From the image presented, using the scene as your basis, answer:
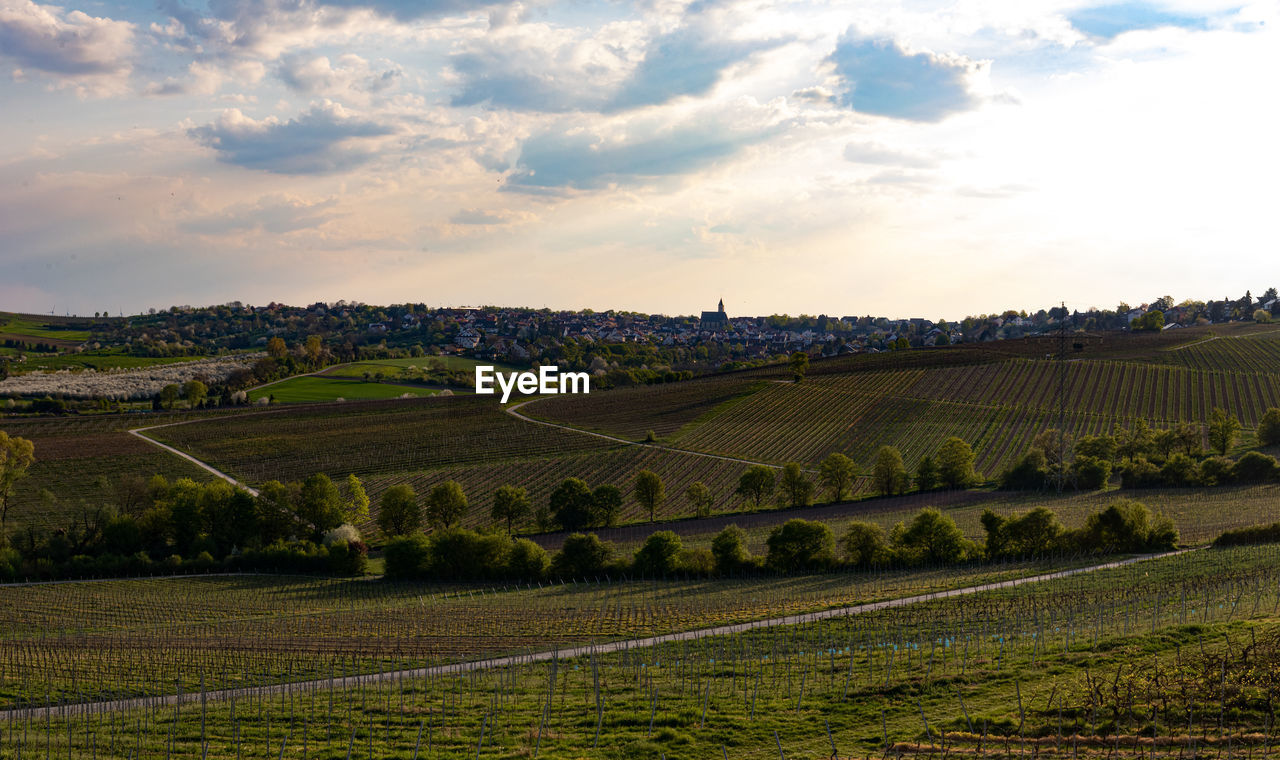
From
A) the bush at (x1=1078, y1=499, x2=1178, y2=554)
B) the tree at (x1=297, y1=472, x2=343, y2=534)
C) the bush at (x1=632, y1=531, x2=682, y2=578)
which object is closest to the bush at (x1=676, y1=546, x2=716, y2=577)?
the bush at (x1=632, y1=531, x2=682, y2=578)

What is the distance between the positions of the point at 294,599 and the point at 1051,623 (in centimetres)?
4645

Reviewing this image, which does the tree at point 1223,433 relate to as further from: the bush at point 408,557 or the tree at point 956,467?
the bush at point 408,557

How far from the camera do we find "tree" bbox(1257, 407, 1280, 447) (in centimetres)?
9394

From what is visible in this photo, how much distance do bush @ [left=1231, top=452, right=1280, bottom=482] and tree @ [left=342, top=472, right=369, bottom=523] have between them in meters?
80.3

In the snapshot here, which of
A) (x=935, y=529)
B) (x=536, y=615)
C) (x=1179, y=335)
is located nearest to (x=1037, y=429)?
(x=935, y=529)

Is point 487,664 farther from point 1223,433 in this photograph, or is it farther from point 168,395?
point 168,395

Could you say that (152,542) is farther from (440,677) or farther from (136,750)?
(136,750)

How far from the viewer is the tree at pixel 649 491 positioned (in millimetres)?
85000

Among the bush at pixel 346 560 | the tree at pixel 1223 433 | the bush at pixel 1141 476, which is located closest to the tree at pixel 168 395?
the bush at pixel 346 560

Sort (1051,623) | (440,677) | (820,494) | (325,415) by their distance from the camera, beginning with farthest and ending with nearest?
1. (325,415)
2. (820,494)
3. (1051,623)
4. (440,677)

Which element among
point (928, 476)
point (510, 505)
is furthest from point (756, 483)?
point (510, 505)

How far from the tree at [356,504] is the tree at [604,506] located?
73.6ft

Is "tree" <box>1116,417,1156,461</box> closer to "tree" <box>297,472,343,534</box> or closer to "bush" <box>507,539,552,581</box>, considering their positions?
"bush" <box>507,539,552,581</box>

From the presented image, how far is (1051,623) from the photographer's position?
106 feet
